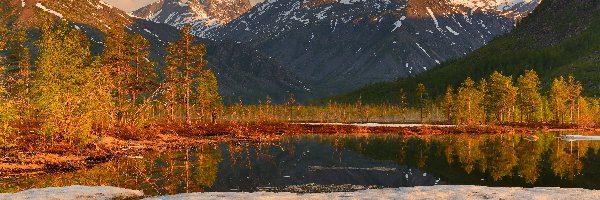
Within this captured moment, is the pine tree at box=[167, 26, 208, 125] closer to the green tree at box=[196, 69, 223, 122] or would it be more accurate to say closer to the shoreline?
the shoreline

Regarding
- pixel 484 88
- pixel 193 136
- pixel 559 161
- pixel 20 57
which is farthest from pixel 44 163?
pixel 484 88

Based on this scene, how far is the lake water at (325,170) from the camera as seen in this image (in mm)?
30500

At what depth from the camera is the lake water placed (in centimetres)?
3050

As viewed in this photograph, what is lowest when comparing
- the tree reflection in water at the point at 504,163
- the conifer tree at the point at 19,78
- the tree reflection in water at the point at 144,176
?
the tree reflection in water at the point at 504,163

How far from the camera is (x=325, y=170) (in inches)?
1540

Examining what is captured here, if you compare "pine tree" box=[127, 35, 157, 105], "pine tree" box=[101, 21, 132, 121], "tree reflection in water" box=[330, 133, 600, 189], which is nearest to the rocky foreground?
"tree reflection in water" box=[330, 133, 600, 189]

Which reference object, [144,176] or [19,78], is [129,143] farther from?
[19,78]

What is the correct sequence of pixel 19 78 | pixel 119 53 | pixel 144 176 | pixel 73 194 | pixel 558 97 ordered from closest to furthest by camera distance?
pixel 73 194 → pixel 144 176 → pixel 119 53 → pixel 19 78 → pixel 558 97

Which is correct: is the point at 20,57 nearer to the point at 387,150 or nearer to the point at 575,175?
the point at 387,150

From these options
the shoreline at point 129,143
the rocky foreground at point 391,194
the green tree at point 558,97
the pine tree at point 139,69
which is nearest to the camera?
the rocky foreground at point 391,194

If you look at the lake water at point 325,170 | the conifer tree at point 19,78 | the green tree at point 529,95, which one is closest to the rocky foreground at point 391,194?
the lake water at point 325,170

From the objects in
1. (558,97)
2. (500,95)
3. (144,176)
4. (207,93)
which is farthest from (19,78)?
(558,97)

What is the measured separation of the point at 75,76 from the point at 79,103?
22.1 feet

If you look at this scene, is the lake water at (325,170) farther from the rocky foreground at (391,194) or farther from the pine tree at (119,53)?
the pine tree at (119,53)
